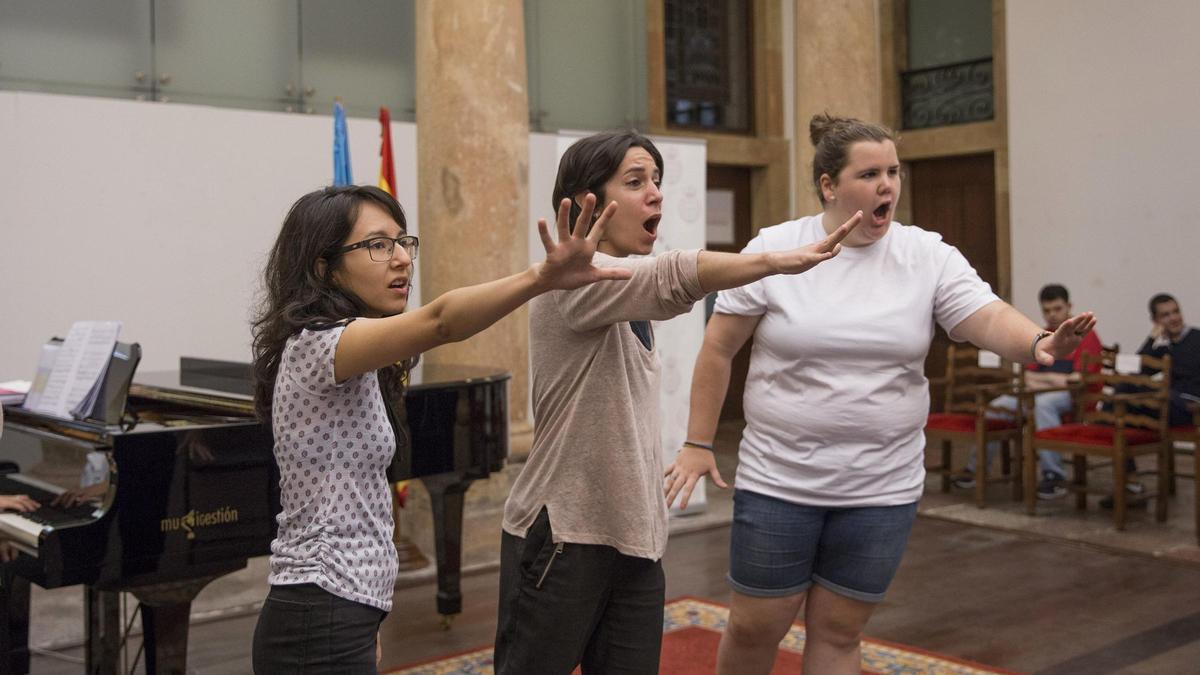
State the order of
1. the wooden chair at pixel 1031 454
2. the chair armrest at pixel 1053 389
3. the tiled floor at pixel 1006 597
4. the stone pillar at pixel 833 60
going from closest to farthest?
the tiled floor at pixel 1006 597
the stone pillar at pixel 833 60
the wooden chair at pixel 1031 454
the chair armrest at pixel 1053 389

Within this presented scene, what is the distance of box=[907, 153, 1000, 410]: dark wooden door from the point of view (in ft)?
33.8

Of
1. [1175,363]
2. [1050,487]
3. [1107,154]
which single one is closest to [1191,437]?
[1175,363]

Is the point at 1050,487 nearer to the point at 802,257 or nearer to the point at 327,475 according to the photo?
the point at 802,257

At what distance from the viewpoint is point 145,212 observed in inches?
274

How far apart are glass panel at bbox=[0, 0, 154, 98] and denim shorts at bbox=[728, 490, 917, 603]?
5526mm

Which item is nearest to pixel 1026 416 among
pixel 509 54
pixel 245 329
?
pixel 509 54

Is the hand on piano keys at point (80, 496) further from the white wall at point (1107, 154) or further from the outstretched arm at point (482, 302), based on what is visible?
the white wall at point (1107, 154)

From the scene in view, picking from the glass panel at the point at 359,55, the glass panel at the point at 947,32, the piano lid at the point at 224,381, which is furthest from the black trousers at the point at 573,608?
the glass panel at the point at 947,32

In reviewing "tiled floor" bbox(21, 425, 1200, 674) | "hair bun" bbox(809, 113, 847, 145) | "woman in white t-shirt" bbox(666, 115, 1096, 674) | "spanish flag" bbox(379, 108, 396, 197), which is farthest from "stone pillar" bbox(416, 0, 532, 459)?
"woman in white t-shirt" bbox(666, 115, 1096, 674)

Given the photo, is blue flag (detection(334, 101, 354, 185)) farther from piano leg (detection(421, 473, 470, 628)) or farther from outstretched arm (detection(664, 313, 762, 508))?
outstretched arm (detection(664, 313, 762, 508))

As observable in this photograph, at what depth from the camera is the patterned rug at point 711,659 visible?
4324 millimetres

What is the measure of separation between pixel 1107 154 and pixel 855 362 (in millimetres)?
7533

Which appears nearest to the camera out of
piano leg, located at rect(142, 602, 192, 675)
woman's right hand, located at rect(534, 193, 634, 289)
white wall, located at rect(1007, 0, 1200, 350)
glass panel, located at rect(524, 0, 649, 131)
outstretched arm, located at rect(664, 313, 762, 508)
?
woman's right hand, located at rect(534, 193, 634, 289)

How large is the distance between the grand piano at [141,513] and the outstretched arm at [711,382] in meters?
1.23
